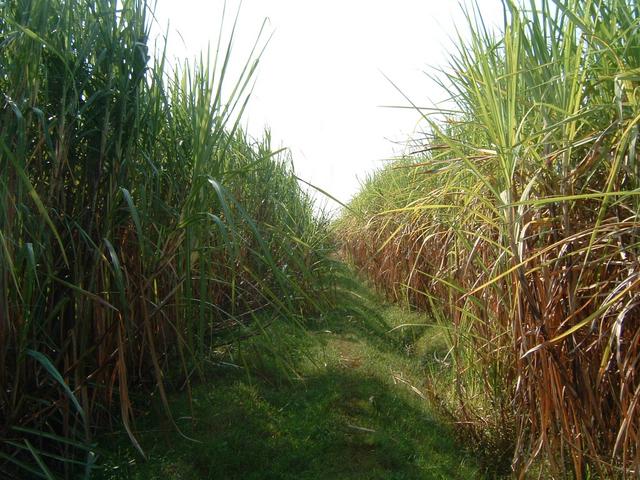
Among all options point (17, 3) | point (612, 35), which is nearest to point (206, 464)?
point (17, 3)

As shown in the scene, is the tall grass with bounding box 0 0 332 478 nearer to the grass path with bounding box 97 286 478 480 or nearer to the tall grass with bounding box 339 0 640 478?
the grass path with bounding box 97 286 478 480

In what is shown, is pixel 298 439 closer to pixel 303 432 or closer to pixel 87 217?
pixel 303 432

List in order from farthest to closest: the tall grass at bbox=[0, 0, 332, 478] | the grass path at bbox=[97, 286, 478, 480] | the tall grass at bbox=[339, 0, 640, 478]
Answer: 1. the grass path at bbox=[97, 286, 478, 480]
2. the tall grass at bbox=[0, 0, 332, 478]
3. the tall grass at bbox=[339, 0, 640, 478]

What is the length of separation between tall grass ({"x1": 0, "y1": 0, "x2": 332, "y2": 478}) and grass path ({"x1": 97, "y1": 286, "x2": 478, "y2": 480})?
25 centimetres

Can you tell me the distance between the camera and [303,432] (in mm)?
2693

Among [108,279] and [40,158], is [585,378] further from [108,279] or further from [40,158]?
[40,158]

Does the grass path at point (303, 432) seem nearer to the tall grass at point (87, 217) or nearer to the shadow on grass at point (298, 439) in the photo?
the shadow on grass at point (298, 439)

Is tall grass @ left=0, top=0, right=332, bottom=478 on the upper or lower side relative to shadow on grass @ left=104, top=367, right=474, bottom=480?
upper

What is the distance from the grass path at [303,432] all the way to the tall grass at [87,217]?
245 mm

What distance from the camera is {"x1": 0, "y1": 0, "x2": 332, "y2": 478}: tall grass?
182cm

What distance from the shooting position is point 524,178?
184 centimetres

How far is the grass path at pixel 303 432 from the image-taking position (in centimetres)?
231

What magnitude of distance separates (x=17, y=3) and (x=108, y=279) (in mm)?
982

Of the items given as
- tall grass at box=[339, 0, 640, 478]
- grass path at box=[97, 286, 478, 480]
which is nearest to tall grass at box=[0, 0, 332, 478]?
grass path at box=[97, 286, 478, 480]
